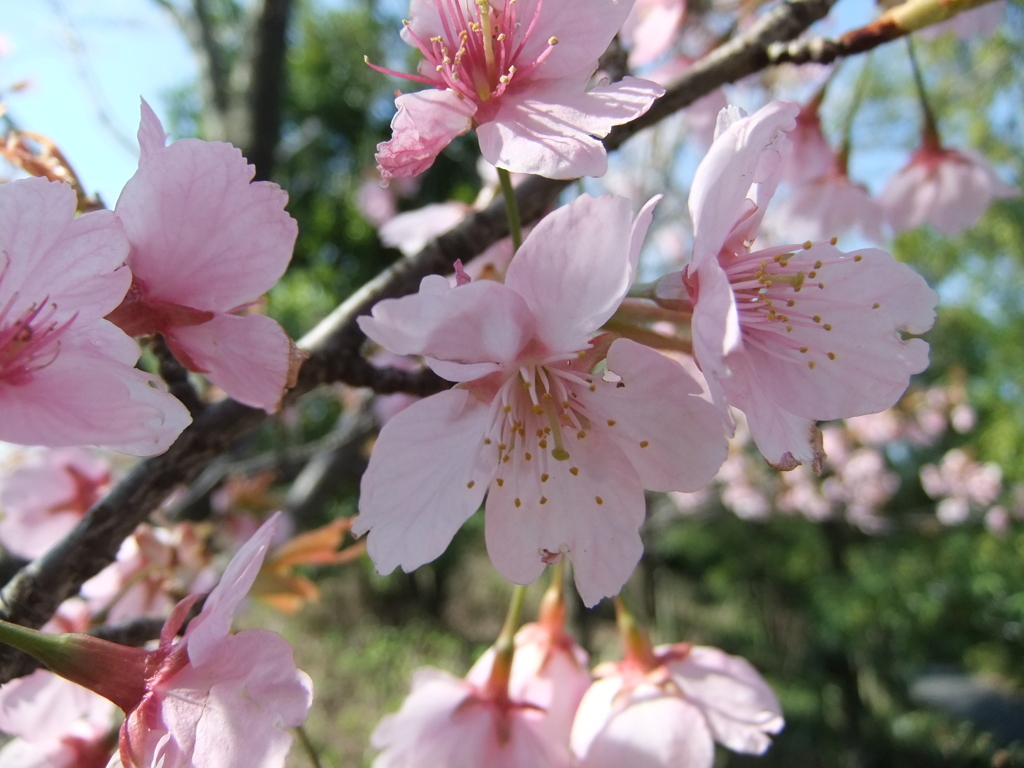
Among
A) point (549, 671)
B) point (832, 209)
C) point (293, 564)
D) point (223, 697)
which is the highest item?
point (223, 697)

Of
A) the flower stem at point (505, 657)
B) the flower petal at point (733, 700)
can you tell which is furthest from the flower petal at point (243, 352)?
the flower petal at point (733, 700)

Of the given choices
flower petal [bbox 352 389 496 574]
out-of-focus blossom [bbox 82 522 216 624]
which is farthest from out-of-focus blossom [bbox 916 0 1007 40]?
out-of-focus blossom [bbox 82 522 216 624]

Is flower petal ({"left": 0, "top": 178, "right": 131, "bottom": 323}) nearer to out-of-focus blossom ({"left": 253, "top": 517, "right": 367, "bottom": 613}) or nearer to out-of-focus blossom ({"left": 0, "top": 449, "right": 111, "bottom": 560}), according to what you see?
out-of-focus blossom ({"left": 253, "top": 517, "right": 367, "bottom": 613})

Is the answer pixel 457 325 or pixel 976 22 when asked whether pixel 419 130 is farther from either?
pixel 976 22

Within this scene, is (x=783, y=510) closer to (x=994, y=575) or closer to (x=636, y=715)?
(x=994, y=575)

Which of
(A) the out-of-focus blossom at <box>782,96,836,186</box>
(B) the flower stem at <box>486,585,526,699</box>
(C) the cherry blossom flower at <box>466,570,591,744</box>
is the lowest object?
(C) the cherry blossom flower at <box>466,570,591,744</box>

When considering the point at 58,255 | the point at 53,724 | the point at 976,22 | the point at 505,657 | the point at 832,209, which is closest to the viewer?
the point at 58,255

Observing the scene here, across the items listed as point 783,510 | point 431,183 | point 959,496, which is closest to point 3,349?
point 783,510

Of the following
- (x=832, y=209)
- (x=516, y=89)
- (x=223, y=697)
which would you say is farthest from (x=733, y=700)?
(x=832, y=209)
